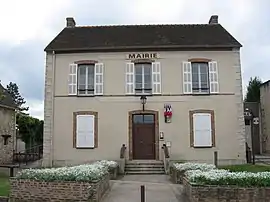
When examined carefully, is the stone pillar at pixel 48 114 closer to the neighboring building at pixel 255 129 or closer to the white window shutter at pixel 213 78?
the white window shutter at pixel 213 78

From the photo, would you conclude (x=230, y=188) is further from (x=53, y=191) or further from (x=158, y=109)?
(x=158, y=109)

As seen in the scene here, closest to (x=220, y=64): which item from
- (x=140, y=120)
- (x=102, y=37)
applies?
(x=140, y=120)

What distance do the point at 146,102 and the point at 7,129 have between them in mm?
9669

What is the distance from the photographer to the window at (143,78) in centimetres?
1941

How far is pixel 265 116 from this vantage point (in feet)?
97.0

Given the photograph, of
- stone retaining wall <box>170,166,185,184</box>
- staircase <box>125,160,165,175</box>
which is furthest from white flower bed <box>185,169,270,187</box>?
staircase <box>125,160,165,175</box>

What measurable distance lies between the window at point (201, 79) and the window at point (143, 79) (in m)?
1.46

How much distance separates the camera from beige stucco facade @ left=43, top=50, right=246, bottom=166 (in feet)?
61.8

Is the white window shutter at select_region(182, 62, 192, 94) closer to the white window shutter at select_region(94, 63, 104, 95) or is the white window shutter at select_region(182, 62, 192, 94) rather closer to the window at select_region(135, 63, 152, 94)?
the window at select_region(135, 63, 152, 94)

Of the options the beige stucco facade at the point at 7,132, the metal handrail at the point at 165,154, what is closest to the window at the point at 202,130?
the metal handrail at the point at 165,154

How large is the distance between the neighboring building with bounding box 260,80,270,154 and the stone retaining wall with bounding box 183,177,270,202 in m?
21.2

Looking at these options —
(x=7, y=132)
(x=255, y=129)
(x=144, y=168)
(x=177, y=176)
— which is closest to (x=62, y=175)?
(x=177, y=176)

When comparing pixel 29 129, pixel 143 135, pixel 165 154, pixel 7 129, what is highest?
pixel 29 129

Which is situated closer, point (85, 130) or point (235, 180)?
point (235, 180)
